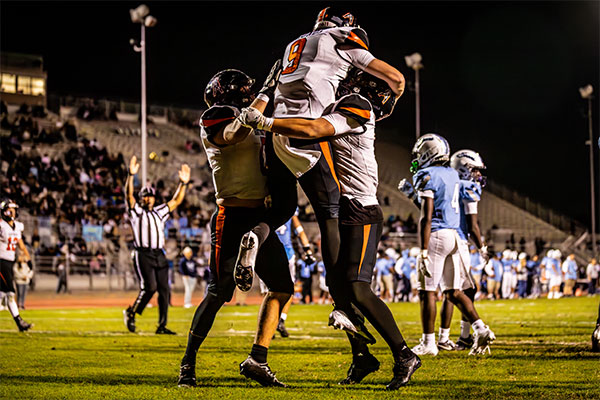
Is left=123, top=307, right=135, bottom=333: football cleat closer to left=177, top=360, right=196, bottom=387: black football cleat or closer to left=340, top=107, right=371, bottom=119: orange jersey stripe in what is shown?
left=177, top=360, right=196, bottom=387: black football cleat

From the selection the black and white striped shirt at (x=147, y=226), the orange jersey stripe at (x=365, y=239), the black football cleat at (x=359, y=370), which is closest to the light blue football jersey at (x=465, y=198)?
the black football cleat at (x=359, y=370)

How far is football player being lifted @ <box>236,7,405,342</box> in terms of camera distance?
530 centimetres

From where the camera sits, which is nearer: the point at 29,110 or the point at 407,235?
the point at 407,235

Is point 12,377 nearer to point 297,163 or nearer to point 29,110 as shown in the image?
point 297,163

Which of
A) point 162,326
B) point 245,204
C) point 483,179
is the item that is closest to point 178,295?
point 162,326

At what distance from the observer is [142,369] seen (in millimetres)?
6688

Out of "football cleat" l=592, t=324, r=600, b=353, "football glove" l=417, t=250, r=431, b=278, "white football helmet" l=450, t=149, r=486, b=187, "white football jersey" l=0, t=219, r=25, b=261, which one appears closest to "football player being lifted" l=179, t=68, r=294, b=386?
"football glove" l=417, t=250, r=431, b=278

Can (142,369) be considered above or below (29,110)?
below

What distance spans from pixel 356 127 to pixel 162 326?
6690 millimetres

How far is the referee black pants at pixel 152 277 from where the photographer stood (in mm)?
11070

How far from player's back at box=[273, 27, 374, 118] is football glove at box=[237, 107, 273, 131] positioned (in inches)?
19.4

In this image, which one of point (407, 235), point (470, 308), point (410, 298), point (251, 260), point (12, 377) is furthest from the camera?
point (407, 235)

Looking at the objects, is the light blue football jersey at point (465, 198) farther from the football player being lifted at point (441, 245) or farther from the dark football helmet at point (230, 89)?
the dark football helmet at point (230, 89)

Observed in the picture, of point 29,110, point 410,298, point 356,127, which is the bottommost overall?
point 410,298
